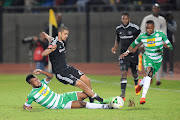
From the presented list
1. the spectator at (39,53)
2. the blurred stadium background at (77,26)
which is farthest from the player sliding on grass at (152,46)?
the blurred stadium background at (77,26)

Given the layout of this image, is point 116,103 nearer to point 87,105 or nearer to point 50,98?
point 87,105

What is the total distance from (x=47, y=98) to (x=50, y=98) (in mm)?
62

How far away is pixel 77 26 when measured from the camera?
90.6 feet

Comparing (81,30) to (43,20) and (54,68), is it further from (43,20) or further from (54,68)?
(54,68)

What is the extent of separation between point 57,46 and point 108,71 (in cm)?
1331

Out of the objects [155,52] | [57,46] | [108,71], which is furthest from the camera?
[108,71]

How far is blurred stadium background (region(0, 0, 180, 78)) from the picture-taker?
89.4 feet

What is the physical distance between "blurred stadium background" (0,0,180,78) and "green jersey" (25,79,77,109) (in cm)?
1668

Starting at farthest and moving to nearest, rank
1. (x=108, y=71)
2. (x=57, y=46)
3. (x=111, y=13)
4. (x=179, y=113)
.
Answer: (x=111, y=13) → (x=108, y=71) → (x=57, y=46) → (x=179, y=113)

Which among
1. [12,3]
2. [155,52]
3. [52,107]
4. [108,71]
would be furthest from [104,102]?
[12,3]

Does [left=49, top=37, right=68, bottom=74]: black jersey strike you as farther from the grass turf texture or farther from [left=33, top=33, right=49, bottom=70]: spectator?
[left=33, top=33, right=49, bottom=70]: spectator

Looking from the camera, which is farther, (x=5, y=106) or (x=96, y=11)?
(x=96, y=11)

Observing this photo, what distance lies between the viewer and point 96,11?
2748 cm

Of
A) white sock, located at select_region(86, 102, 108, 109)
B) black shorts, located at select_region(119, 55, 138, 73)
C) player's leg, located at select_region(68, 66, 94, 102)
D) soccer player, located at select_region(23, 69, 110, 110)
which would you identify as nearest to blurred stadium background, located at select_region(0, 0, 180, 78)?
black shorts, located at select_region(119, 55, 138, 73)
